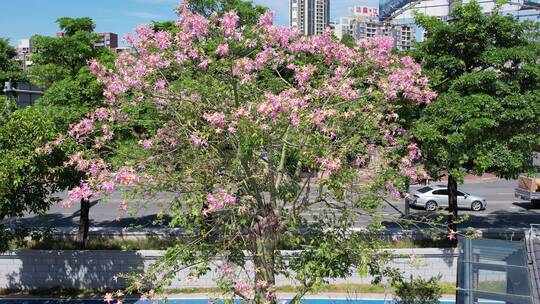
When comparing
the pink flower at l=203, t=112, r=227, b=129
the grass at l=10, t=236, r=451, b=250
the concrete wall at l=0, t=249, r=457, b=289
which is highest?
the pink flower at l=203, t=112, r=227, b=129

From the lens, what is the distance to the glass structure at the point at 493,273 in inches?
357

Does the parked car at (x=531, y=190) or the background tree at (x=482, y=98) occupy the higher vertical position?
the background tree at (x=482, y=98)

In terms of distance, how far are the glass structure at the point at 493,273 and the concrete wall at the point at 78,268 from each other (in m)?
6.55

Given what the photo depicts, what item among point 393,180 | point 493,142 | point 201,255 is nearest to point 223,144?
point 201,255

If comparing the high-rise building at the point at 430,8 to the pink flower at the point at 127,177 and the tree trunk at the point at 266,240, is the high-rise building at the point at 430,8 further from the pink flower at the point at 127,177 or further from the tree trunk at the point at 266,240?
the pink flower at the point at 127,177

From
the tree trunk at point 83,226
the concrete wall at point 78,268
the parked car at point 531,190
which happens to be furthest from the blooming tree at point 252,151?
the parked car at point 531,190

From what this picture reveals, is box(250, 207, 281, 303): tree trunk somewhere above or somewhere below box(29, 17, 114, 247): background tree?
below

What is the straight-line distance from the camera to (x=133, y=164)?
28.4 ft

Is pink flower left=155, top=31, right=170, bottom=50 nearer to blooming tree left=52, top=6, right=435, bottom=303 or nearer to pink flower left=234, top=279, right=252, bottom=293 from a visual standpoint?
blooming tree left=52, top=6, right=435, bottom=303

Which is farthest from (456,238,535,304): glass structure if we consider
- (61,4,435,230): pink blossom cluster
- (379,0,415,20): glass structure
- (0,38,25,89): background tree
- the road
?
(379,0,415,20): glass structure

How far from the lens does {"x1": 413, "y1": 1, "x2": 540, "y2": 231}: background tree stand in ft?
47.8

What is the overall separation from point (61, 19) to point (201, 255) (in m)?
11.9

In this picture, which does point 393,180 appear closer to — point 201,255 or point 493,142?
point 201,255

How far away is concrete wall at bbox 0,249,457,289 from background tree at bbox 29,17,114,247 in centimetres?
183
